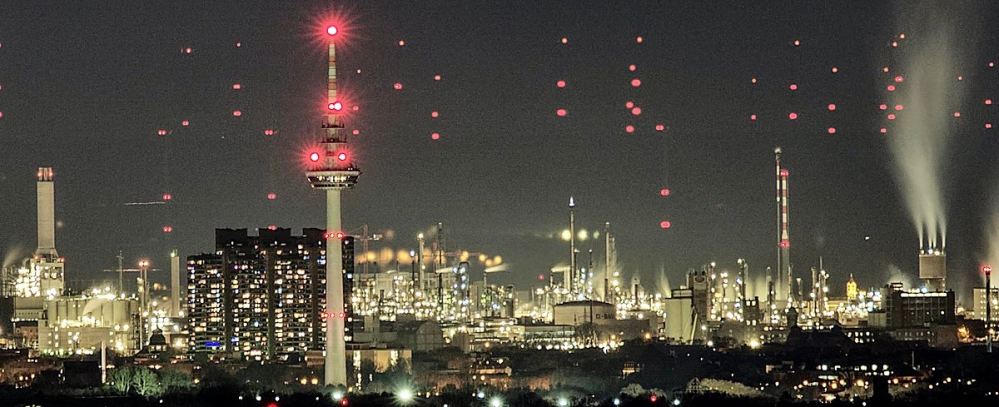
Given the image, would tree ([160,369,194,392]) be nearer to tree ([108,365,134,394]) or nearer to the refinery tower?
tree ([108,365,134,394])

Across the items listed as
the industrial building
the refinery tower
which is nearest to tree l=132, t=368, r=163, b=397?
the refinery tower

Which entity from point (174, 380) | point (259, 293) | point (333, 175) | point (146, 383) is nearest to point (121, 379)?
point (174, 380)

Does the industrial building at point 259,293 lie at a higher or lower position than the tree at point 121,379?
higher

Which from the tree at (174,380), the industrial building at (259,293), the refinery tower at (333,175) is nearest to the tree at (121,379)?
the tree at (174,380)

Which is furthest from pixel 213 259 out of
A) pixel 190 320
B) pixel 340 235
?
pixel 340 235

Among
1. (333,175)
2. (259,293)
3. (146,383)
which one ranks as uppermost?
(333,175)

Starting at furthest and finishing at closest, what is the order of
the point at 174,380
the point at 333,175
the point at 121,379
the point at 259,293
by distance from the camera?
the point at 259,293 < the point at 174,380 < the point at 121,379 < the point at 333,175

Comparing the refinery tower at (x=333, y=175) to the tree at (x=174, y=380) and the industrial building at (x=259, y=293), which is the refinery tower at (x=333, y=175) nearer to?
the tree at (x=174, y=380)

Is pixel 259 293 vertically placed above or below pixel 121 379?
above

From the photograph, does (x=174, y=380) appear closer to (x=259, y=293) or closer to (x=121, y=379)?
(x=121, y=379)
